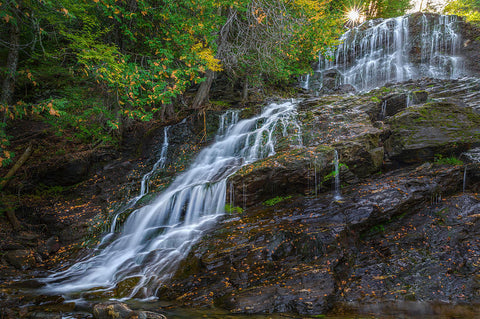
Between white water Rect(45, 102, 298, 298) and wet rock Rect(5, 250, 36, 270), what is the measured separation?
98cm

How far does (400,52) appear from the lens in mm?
15703

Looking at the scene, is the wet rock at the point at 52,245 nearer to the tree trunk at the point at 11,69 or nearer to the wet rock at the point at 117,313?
the tree trunk at the point at 11,69

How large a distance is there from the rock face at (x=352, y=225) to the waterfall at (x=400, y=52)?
6.97m

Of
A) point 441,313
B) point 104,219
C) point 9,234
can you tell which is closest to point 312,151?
point 441,313

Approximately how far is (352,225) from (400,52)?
1484 centimetres

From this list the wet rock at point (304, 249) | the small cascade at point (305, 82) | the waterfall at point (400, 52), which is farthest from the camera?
the small cascade at point (305, 82)

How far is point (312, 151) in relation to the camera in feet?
24.9

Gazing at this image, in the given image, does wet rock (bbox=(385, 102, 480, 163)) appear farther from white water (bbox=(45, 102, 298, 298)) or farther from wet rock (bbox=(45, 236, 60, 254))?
wet rock (bbox=(45, 236, 60, 254))

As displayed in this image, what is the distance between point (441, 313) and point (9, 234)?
10233 millimetres

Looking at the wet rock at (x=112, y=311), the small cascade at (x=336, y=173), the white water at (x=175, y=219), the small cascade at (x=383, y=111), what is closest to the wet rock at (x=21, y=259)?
the white water at (x=175, y=219)

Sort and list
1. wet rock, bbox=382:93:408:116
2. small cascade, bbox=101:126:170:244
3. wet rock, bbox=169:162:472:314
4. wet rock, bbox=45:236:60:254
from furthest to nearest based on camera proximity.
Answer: wet rock, bbox=382:93:408:116 → small cascade, bbox=101:126:170:244 → wet rock, bbox=45:236:60:254 → wet rock, bbox=169:162:472:314

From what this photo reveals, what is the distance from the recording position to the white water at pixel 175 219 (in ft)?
18.1

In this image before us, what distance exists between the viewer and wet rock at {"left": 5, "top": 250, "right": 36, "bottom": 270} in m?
6.14

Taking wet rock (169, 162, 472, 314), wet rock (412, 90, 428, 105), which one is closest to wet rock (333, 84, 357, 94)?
wet rock (412, 90, 428, 105)
